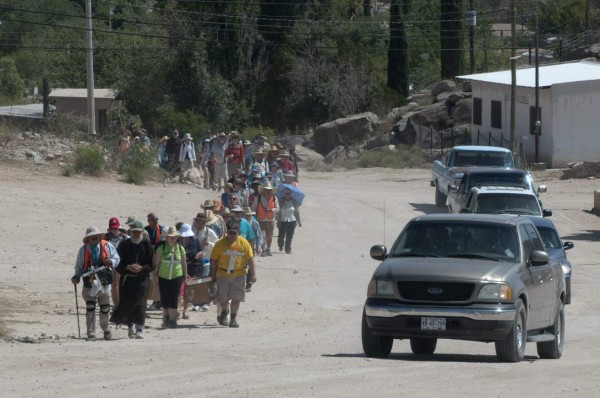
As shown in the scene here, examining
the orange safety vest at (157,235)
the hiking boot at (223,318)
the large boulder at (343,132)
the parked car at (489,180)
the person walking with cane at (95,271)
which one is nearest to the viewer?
the person walking with cane at (95,271)

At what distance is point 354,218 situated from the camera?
1286 inches

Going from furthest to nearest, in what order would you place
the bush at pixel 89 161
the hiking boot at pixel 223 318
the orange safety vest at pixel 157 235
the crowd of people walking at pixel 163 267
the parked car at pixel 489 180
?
the bush at pixel 89 161, the parked car at pixel 489 180, the hiking boot at pixel 223 318, the orange safety vest at pixel 157 235, the crowd of people walking at pixel 163 267

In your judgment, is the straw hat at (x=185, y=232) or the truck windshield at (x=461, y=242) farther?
the straw hat at (x=185, y=232)

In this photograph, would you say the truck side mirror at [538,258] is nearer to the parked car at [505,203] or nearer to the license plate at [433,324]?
the license plate at [433,324]

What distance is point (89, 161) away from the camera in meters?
34.1

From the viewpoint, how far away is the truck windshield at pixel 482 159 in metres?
34.3

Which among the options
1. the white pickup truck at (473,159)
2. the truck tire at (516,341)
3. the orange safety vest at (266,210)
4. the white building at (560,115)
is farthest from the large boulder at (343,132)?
the truck tire at (516,341)

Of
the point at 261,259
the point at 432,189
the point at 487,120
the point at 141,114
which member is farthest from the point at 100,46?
the point at 261,259

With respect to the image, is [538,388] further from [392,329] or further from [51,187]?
[51,187]

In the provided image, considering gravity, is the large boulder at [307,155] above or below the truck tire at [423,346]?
below

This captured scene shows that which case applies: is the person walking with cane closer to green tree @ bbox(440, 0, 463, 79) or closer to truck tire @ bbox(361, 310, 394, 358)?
truck tire @ bbox(361, 310, 394, 358)

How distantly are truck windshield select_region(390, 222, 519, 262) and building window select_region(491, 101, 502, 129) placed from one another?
42.0 metres

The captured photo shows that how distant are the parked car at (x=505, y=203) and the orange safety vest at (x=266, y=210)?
417cm

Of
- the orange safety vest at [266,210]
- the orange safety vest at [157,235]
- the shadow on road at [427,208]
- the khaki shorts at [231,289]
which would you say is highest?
the orange safety vest at [157,235]
